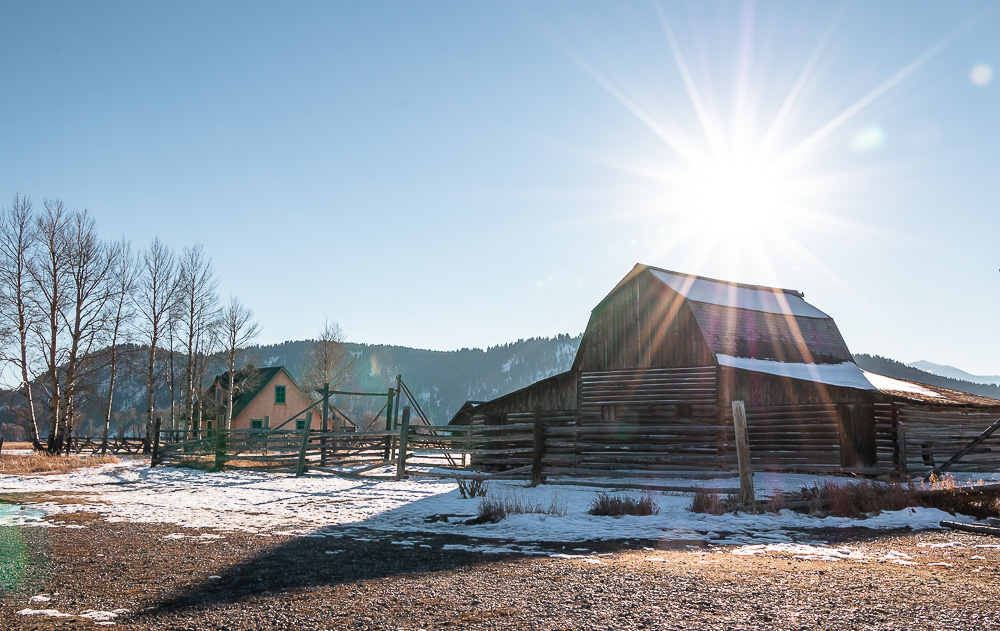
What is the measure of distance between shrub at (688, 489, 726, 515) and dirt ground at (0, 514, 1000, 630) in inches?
106

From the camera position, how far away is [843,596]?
5.13 m

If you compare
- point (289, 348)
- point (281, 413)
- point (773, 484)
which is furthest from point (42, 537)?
point (289, 348)

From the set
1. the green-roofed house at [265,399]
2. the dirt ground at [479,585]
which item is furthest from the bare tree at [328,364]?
the dirt ground at [479,585]

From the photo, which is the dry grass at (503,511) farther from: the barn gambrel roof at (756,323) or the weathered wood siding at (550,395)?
the weathered wood siding at (550,395)

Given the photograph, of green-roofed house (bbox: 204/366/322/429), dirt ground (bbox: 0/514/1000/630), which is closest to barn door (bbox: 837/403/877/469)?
dirt ground (bbox: 0/514/1000/630)

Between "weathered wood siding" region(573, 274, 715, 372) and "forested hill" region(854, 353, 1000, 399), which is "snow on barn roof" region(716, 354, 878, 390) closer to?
"weathered wood siding" region(573, 274, 715, 372)

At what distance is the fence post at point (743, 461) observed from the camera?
10789 mm

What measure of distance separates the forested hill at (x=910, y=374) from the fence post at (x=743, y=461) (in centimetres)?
7283

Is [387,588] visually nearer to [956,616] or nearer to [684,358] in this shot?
[956,616]

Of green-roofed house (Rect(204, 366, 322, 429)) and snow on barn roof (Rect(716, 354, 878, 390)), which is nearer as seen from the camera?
snow on barn roof (Rect(716, 354, 878, 390))

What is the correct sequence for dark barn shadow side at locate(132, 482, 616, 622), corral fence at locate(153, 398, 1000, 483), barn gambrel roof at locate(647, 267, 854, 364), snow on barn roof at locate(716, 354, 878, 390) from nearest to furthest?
dark barn shadow side at locate(132, 482, 616, 622) → corral fence at locate(153, 398, 1000, 483) → snow on barn roof at locate(716, 354, 878, 390) → barn gambrel roof at locate(647, 267, 854, 364)

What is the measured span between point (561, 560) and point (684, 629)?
265 centimetres

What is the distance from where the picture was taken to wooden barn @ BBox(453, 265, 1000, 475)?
1830cm

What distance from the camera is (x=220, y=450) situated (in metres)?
22.4
